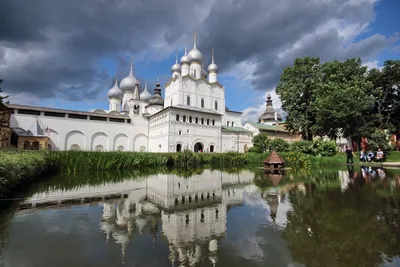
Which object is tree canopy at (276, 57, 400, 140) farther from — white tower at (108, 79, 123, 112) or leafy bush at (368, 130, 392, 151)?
white tower at (108, 79, 123, 112)

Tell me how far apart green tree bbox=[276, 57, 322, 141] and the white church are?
11102mm

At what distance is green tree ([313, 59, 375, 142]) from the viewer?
25.1 metres

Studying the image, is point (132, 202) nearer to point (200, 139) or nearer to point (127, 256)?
point (127, 256)

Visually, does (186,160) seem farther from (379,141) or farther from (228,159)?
(379,141)

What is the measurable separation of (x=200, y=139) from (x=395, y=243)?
3222 cm

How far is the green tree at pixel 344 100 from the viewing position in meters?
25.1

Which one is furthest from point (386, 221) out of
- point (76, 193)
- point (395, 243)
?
point (76, 193)

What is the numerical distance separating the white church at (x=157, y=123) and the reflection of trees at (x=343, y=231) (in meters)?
27.5

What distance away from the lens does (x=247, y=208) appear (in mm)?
5898

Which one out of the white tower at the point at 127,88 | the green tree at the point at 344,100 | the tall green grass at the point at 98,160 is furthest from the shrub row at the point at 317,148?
the white tower at the point at 127,88

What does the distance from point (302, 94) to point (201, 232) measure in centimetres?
2982

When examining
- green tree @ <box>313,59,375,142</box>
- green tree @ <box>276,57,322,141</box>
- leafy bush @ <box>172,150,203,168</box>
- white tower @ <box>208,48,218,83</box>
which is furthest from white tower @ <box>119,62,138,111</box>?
green tree @ <box>313,59,375,142</box>

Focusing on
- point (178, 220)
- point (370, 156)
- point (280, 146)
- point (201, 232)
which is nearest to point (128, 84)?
point (280, 146)

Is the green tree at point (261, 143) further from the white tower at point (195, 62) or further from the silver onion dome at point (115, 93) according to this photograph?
the silver onion dome at point (115, 93)
